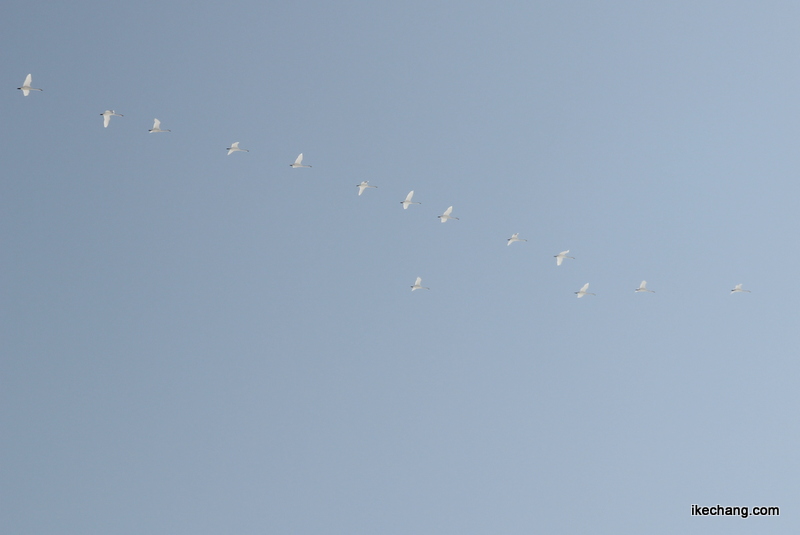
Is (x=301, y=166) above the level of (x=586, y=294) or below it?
above

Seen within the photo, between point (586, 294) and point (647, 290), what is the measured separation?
6.15 metres

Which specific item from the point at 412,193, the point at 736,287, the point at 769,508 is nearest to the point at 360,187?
the point at 412,193

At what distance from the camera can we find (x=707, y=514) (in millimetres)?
109625

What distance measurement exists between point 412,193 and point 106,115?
2898cm

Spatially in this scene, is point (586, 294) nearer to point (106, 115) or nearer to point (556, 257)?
point (556, 257)

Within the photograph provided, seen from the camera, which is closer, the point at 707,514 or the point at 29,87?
the point at 29,87

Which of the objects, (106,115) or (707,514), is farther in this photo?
(707,514)

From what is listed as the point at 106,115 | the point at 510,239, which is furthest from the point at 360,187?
the point at 106,115

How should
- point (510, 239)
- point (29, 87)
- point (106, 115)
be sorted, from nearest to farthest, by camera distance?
point (29, 87), point (106, 115), point (510, 239)

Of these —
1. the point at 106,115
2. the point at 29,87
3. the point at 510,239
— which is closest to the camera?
the point at 29,87

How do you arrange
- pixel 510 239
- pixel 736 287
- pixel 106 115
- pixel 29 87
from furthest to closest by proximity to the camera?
pixel 736 287
pixel 510 239
pixel 106 115
pixel 29 87

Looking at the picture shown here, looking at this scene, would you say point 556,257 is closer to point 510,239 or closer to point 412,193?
point 510,239

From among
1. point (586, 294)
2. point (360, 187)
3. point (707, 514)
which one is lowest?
point (707, 514)

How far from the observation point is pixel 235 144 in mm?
104875
